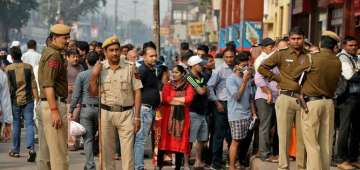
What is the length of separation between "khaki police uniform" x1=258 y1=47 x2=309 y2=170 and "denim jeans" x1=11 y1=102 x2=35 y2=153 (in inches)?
188

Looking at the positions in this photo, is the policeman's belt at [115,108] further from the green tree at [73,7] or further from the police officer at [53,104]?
the green tree at [73,7]

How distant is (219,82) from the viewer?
41.6 ft

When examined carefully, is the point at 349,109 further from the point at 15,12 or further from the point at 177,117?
the point at 15,12

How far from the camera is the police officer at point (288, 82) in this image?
1049cm

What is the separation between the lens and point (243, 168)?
13.0m

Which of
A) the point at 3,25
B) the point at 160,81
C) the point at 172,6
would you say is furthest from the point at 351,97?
the point at 172,6

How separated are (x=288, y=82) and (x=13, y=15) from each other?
7558cm

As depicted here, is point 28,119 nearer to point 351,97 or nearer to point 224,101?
point 224,101

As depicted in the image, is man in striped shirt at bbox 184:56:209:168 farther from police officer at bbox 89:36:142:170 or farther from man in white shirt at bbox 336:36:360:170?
police officer at bbox 89:36:142:170

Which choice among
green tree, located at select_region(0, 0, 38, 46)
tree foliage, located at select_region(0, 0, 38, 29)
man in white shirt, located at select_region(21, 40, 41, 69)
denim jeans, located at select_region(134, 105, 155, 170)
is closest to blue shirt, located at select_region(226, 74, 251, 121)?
denim jeans, located at select_region(134, 105, 155, 170)

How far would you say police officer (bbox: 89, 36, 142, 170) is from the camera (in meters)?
10.1

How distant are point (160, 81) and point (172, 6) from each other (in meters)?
102

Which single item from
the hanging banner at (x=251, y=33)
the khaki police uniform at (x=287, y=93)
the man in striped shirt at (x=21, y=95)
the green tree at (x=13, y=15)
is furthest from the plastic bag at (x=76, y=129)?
the green tree at (x=13, y=15)

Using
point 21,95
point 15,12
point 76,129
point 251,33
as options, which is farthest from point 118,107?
point 15,12
